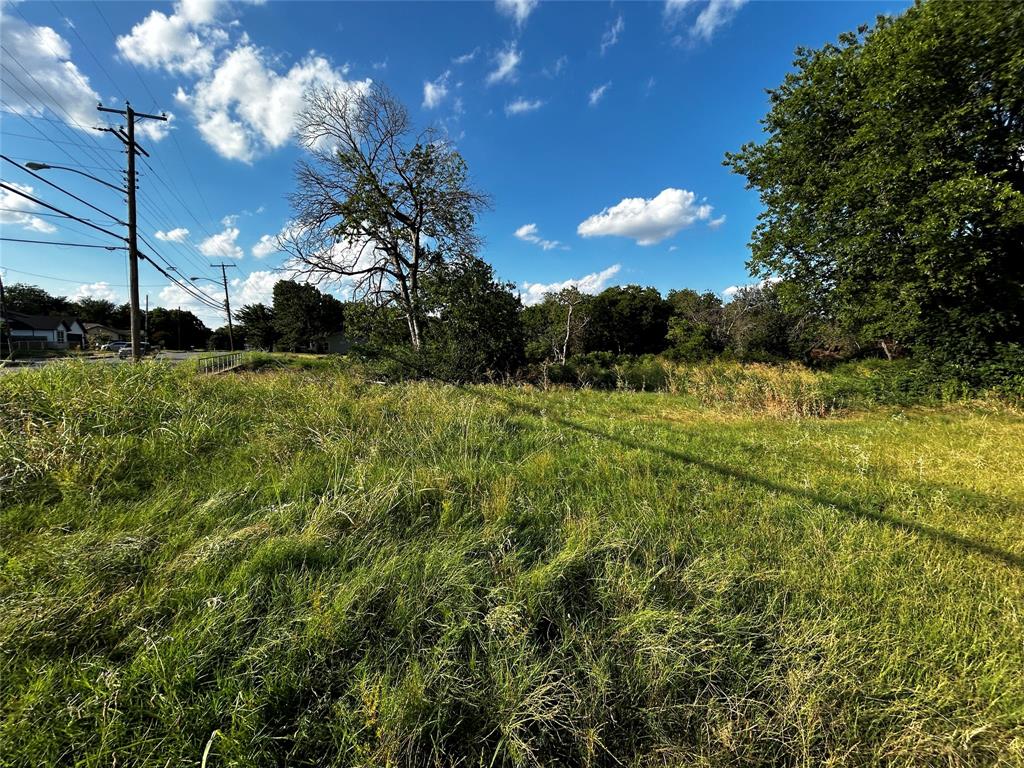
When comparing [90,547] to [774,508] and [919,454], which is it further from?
[919,454]

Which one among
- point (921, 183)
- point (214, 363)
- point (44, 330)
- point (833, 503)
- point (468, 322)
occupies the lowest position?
point (833, 503)

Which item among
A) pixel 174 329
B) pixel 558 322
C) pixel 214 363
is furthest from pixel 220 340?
pixel 558 322

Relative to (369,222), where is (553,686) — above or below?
below

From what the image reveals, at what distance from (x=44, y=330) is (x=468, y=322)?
235 ft

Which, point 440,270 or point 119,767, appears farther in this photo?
point 440,270

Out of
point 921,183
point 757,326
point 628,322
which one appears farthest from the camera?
point 628,322

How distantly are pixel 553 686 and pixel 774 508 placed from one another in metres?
2.72

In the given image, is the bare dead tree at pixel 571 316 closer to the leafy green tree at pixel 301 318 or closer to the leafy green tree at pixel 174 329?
the leafy green tree at pixel 301 318

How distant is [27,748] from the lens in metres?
1.30

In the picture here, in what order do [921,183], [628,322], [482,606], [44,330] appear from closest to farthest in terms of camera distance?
[482,606], [921,183], [628,322], [44,330]

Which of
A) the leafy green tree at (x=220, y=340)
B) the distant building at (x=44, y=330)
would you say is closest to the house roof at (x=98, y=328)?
the distant building at (x=44, y=330)

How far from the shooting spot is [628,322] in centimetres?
3491

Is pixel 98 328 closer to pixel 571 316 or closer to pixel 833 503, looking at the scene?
pixel 571 316

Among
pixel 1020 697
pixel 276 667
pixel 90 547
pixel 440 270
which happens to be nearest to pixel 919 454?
pixel 1020 697
